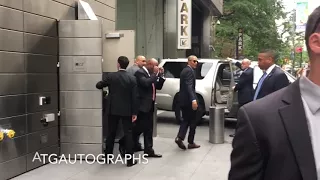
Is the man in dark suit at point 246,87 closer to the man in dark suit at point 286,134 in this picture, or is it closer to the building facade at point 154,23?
the building facade at point 154,23

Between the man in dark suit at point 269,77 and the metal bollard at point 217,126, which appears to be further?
the metal bollard at point 217,126

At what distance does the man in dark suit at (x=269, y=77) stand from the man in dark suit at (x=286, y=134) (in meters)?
4.71

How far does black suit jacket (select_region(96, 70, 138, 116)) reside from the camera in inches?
264

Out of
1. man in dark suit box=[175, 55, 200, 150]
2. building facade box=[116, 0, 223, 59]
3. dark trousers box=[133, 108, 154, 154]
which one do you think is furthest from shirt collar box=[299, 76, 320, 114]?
building facade box=[116, 0, 223, 59]

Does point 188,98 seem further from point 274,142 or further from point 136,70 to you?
point 274,142

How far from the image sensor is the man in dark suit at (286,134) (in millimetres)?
1439

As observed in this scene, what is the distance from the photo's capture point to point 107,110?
682cm

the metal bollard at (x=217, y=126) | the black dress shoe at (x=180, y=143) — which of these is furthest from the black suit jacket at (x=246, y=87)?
the black dress shoe at (x=180, y=143)

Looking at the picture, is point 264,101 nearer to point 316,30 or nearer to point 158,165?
point 316,30

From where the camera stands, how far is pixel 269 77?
6152mm

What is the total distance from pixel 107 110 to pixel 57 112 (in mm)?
1009

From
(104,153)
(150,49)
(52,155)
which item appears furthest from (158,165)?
(150,49)

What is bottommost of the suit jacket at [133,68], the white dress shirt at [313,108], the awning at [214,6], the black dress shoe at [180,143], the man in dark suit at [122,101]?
the black dress shoe at [180,143]

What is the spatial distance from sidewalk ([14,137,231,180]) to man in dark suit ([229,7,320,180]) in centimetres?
473
